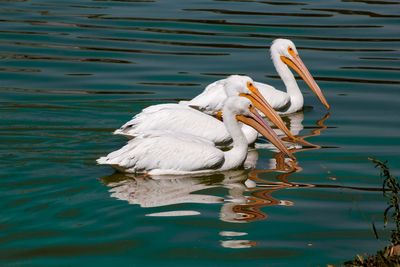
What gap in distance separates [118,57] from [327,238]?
638 cm

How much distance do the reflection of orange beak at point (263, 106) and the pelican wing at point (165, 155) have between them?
3.61 ft

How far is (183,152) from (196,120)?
89 cm

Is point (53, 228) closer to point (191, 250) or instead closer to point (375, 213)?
point (191, 250)

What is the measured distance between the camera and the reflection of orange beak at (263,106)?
9.34m

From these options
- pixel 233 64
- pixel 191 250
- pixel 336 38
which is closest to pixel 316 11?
pixel 336 38

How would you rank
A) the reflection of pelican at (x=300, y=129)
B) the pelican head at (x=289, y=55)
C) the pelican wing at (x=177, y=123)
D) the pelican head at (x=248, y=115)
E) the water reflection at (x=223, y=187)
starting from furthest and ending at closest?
the pelican head at (x=289, y=55)
the reflection of pelican at (x=300, y=129)
the pelican wing at (x=177, y=123)
the pelican head at (x=248, y=115)
the water reflection at (x=223, y=187)

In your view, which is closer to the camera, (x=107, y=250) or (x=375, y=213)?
(x=107, y=250)

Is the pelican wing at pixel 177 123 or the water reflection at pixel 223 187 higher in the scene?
the pelican wing at pixel 177 123

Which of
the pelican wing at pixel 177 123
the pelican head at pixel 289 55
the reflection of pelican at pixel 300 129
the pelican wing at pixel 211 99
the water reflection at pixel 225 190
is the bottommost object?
the water reflection at pixel 225 190

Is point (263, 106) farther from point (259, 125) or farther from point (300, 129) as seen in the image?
point (300, 129)

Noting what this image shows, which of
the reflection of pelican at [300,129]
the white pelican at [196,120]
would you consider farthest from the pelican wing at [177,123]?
the reflection of pelican at [300,129]

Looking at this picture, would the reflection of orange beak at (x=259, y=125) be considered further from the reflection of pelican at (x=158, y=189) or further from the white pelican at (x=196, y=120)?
the reflection of pelican at (x=158, y=189)

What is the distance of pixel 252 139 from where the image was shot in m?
9.25

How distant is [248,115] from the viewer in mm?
8719
